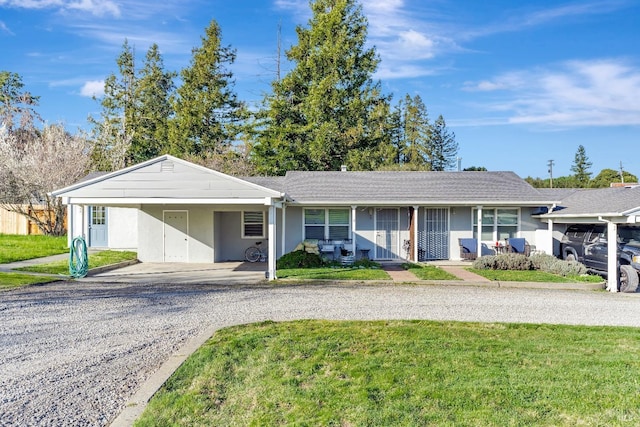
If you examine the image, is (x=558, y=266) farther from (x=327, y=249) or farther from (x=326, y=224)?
(x=326, y=224)

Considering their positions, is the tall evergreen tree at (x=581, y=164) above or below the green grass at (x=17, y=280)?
above

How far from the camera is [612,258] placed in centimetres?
1291

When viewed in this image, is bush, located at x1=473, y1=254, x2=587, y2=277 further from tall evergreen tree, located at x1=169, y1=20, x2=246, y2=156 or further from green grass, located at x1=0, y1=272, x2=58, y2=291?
tall evergreen tree, located at x1=169, y1=20, x2=246, y2=156

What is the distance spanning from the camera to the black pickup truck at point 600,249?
12.8m

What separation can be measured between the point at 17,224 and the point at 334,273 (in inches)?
910

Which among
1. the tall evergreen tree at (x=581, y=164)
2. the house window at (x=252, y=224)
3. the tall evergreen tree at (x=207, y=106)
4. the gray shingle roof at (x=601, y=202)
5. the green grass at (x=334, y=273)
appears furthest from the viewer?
the tall evergreen tree at (x=581, y=164)

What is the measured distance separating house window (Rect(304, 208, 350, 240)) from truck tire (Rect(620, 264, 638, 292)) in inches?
352

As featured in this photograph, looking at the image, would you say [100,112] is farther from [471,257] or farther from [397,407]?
[397,407]

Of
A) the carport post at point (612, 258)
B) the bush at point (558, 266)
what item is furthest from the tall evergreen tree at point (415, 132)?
the carport post at point (612, 258)

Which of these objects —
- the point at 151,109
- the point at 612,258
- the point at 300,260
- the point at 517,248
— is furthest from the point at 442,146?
the point at 612,258

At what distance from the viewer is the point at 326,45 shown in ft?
105

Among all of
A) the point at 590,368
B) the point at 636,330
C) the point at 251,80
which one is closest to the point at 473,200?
the point at 636,330

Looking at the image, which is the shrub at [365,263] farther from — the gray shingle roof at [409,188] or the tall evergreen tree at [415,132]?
the tall evergreen tree at [415,132]

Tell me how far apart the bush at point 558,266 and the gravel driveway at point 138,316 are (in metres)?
2.47
